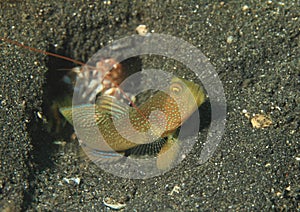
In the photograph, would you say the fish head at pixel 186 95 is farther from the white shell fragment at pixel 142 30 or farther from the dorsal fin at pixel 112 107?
the white shell fragment at pixel 142 30

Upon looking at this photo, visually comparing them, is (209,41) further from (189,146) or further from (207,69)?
(189,146)

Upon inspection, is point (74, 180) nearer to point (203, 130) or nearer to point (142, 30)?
point (203, 130)

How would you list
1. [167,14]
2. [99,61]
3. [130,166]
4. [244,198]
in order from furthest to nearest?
[99,61], [167,14], [130,166], [244,198]

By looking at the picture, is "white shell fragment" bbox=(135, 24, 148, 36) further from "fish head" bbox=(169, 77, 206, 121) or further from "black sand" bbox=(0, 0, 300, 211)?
"fish head" bbox=(169, 77, 206, 121)

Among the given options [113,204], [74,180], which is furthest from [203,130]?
[74,180]

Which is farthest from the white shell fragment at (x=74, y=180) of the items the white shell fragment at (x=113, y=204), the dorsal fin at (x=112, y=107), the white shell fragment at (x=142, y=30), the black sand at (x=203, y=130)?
the white shell fragment at (x=142, y=30)

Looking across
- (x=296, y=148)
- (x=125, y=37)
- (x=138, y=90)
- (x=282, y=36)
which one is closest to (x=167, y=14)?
(x=125, y=37)
